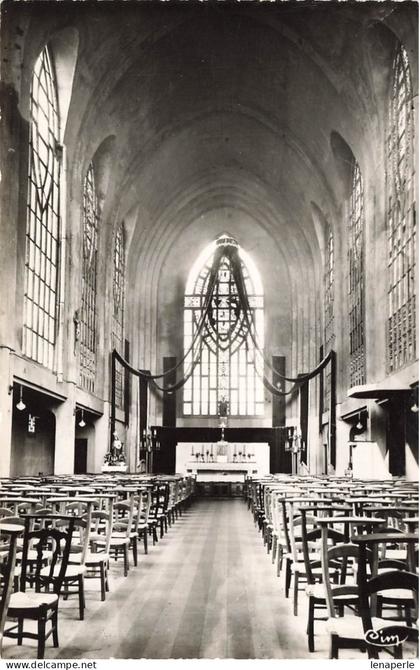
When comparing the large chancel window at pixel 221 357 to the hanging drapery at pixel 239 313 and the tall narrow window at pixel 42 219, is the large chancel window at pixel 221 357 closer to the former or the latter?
the hanging drapery at pixel 239 313

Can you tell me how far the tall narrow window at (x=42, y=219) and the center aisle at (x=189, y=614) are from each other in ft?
30.5

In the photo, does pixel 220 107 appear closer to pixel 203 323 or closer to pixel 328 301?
pixel 203 323

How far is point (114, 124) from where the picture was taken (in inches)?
957

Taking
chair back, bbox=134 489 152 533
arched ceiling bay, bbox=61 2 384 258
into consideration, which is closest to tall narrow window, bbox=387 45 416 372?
arched ceiling bay, bbox=61 2 384 258

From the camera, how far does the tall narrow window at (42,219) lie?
18344 mm

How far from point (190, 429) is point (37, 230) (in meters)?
16.6

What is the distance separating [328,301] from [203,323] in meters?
6.86

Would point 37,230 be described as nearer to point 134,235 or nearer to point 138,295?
point 134,235

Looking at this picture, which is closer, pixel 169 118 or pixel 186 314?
pixel 169 118

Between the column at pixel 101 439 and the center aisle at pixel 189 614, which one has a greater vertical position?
the column at pixel 101 439

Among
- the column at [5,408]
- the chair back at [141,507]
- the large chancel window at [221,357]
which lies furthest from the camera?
the large chancel window at [221,357]

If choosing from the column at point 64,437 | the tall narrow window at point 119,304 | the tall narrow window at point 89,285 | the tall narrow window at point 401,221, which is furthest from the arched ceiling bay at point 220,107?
the column at point 64,437

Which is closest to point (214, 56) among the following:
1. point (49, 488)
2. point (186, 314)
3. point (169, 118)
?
point (169, 118)

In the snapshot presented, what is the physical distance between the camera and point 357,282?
79.2 ft
